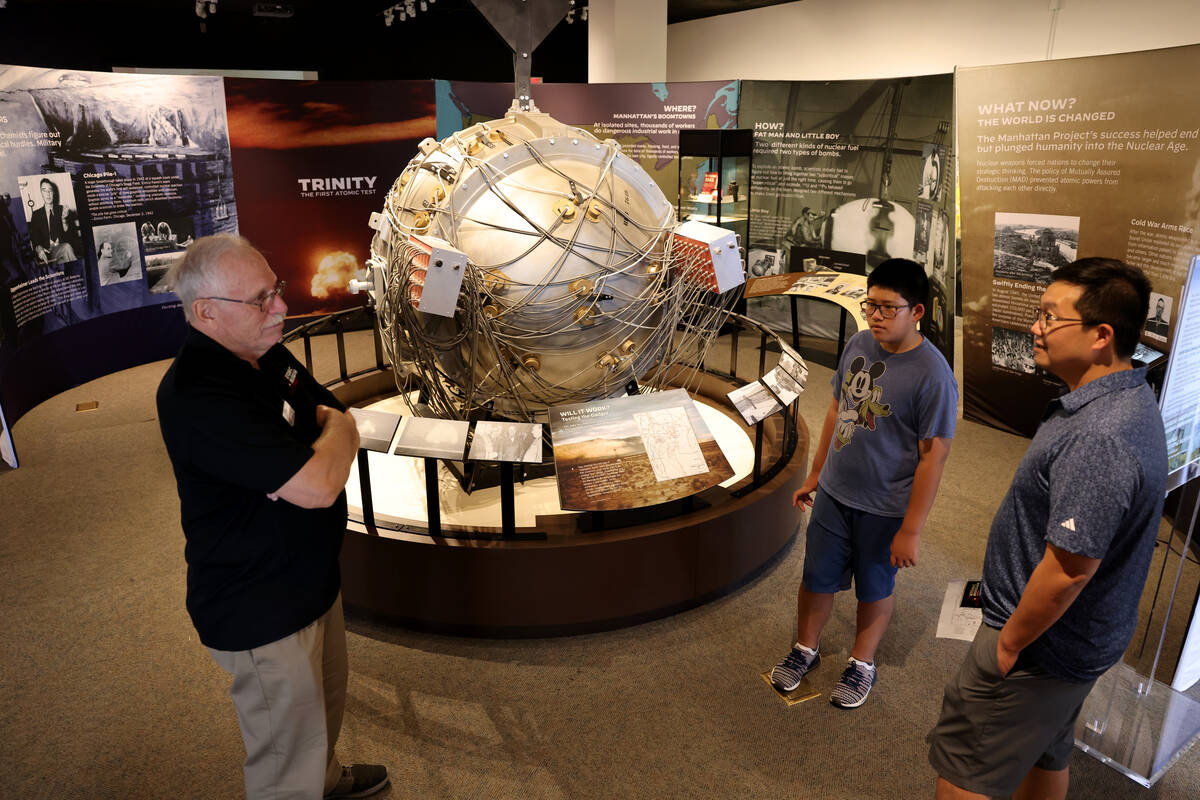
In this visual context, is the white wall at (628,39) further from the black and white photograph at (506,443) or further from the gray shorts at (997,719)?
the gray shorts at (997,719)

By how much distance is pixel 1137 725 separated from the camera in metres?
2.67

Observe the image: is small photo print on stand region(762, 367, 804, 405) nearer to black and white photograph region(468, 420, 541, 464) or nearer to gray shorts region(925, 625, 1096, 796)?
black and white photograph region(468, 420, 541, 464)

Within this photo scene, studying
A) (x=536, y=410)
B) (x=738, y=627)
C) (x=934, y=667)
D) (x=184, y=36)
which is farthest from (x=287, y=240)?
(x=934, y=667)

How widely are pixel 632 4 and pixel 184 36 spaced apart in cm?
536

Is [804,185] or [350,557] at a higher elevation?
[804,185]

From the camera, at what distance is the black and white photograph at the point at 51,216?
5.85 m

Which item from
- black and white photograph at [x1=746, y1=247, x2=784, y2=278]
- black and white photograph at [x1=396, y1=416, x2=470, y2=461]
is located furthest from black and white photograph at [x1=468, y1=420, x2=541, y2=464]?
black and white photograph at [x1=746, y1=247, x2=784, y2=278]

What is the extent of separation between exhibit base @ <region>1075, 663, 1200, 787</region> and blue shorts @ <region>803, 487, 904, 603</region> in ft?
2.49

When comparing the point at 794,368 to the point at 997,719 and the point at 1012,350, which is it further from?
the point at 1012,350

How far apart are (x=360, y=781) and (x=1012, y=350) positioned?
4890mm

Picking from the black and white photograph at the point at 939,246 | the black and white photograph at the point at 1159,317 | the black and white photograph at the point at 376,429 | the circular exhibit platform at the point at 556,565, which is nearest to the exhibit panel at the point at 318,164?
the black and white photograph at the point at 939,246

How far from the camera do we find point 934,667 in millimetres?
3180

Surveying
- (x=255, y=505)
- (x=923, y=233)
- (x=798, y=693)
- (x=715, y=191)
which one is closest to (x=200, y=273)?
(x=255, y=505)

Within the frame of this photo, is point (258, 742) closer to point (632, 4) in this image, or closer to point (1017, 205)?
point (1017, 205)
